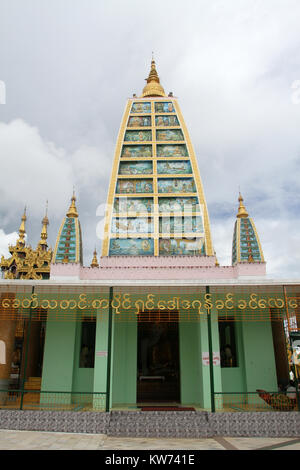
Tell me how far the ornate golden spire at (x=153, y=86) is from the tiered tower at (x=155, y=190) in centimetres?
179

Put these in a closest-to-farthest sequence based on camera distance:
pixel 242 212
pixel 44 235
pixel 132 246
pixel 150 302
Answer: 1. pixel 150 302
2. pixel 132 246
3. pixel 242 212
4. pixel 44 235

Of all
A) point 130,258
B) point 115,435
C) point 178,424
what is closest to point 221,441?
point 178,424

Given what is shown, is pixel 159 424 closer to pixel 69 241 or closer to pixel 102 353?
pixel 102 353

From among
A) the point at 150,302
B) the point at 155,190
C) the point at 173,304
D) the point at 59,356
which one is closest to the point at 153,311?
the point at 150,302

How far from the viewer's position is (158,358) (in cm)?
1112

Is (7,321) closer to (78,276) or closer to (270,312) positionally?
(78,276)

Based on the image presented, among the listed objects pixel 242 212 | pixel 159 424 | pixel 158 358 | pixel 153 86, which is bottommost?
pixel 159 424

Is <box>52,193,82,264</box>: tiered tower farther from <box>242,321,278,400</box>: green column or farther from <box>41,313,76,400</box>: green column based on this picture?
<box>242,321,278,400</box>: green column

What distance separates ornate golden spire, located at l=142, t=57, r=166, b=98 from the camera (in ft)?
67.8

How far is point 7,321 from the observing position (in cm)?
1009

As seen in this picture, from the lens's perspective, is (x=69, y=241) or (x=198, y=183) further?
(x=198, y=183)

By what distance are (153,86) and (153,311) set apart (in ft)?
50.7

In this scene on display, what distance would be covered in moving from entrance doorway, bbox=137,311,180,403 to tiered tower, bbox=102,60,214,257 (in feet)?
12.8

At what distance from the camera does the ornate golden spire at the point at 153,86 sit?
20.7 meters
